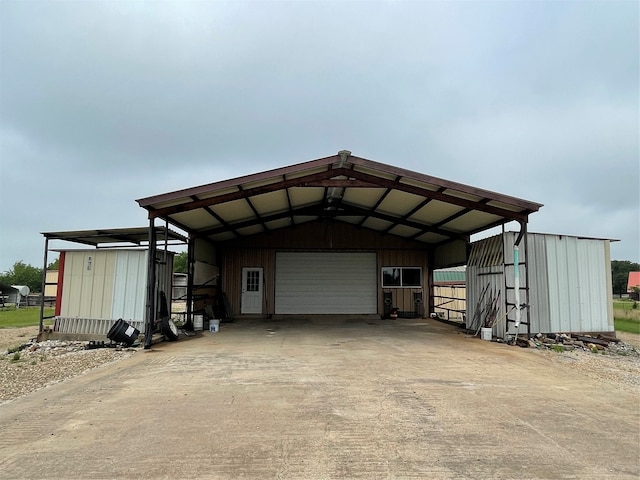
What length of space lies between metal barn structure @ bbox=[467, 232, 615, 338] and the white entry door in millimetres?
8476

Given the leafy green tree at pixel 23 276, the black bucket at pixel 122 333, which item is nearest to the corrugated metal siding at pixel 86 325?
the black bucket at pixel 122 333

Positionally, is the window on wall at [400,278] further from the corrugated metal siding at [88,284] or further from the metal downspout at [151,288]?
the corrugated metal siding at [88,284]

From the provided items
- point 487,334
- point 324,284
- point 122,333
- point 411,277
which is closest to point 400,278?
point 411,277

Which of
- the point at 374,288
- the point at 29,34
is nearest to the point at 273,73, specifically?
the point at 29,34

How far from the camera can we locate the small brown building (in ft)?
28.5

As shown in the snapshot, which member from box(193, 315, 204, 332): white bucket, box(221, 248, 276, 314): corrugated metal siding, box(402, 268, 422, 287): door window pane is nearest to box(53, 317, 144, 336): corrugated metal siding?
box(193, 315, 204, 332): white bucket

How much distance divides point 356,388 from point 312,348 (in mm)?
3159

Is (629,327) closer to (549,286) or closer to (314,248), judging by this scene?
(549,286)

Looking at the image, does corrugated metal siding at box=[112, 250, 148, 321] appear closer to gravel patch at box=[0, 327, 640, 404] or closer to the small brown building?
gravel patch at box=[0, 327, 640, 404]

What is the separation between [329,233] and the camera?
1545 cm

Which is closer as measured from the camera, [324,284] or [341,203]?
[341,203]

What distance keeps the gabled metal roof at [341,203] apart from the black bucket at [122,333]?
2410 millimetres

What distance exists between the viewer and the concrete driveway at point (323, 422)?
265 centimetres

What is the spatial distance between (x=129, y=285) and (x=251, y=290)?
22.2 ft
